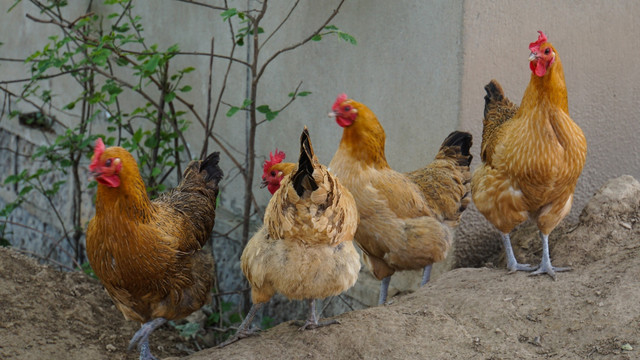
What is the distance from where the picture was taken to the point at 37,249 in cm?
893

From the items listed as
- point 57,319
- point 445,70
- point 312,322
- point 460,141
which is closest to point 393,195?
point 460,141

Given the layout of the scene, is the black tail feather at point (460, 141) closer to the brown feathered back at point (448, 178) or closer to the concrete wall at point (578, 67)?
the brown feathered back at point (448, 178)

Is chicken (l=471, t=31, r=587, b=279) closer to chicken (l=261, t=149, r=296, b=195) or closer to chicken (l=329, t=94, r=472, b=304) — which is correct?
chicken (l=329, t=94, r=472, b=304)

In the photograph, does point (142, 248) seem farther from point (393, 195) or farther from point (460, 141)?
point (460, 141)

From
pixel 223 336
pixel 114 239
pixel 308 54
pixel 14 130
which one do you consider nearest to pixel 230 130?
pixel 308 54

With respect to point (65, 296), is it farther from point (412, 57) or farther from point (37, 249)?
point (37, 249)

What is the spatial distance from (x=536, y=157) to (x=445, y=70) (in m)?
1.04

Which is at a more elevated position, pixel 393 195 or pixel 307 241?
pixel 393 195

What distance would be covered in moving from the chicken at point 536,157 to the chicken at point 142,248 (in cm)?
198

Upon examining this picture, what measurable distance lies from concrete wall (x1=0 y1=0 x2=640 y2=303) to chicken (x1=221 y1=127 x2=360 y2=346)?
166 centimetres

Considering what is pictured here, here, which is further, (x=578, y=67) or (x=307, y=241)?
(x=578, y=67)

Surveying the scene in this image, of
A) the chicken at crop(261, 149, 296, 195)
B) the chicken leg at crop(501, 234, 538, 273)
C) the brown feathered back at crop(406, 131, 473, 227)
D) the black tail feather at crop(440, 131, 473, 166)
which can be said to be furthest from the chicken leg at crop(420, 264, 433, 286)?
the chicken at crop(261, 149, 296, 195)

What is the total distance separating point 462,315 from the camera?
4.00 m

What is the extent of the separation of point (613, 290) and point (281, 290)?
201 centimetres
